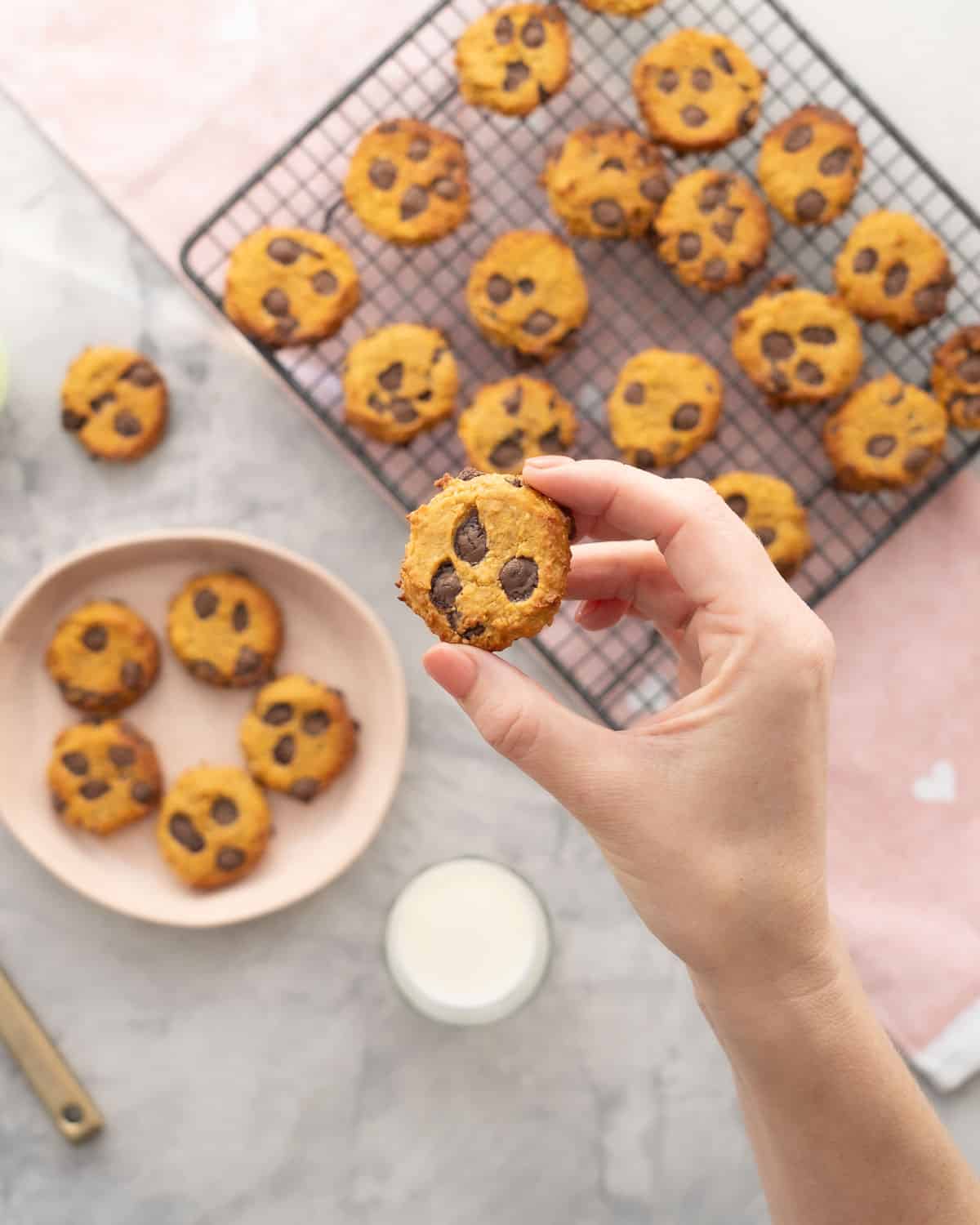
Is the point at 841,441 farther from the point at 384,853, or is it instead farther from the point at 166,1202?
the point at 166,1202

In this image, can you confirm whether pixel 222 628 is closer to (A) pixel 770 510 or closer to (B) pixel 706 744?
(A) pixel 770 510

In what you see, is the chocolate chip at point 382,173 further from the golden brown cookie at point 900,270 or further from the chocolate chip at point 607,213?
the golden brown cookie at point 900,270

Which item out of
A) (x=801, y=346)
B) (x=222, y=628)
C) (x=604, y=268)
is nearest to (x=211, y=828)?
(x=222, y=628)

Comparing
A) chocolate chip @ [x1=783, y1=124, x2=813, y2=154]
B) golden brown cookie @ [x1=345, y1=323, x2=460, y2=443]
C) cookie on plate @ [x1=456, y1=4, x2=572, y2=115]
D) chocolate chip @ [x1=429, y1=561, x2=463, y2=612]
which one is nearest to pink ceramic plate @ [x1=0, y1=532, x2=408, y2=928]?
golden brown cookie @ [x1=345, y1=323, x2=460, y2=443]

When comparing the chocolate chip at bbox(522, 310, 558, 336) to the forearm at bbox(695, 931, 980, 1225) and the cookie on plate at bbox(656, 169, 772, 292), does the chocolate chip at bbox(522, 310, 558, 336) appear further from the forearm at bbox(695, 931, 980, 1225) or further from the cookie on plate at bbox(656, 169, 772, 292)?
the forearm at bbox(695, 931, 980, 1225)

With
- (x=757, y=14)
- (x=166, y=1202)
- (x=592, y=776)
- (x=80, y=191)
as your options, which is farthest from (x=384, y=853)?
(x=757, y=14)

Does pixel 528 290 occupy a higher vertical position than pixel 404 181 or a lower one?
lower

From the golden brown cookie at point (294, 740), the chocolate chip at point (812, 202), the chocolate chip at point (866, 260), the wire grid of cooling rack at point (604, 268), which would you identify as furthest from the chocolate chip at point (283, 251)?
the chocolate chip at point (866, 260)
